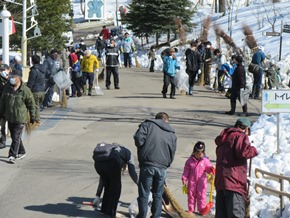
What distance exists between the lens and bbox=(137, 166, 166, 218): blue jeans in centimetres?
958

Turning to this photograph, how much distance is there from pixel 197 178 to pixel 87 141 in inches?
225

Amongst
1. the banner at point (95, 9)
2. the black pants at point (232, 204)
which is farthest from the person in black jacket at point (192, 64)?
the banner at point (95, 9)

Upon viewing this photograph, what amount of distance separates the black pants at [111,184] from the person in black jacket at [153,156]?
52cm

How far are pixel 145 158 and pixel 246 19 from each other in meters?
33.4

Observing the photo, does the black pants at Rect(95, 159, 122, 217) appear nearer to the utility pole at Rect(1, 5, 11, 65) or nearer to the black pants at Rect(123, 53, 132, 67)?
the utility pole at Rect(1, 5, 11, 65)

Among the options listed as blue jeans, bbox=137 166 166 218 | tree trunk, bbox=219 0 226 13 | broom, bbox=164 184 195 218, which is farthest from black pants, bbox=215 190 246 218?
tree trunk, bbox=219 0 226 13

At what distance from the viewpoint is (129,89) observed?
1010 inches

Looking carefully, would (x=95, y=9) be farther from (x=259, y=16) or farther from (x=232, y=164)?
(x=232, y=164)

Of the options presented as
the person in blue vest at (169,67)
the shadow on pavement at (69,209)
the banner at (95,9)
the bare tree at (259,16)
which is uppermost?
the banner at (95,9)

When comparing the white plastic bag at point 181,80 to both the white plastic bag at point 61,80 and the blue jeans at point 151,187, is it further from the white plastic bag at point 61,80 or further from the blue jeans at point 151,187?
the blue jeans at point 151,187

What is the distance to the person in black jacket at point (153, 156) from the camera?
9469mm

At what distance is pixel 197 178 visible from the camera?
10.5 meters

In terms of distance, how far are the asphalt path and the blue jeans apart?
0.69 meters

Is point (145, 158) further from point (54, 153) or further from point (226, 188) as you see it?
point (54, 153)
